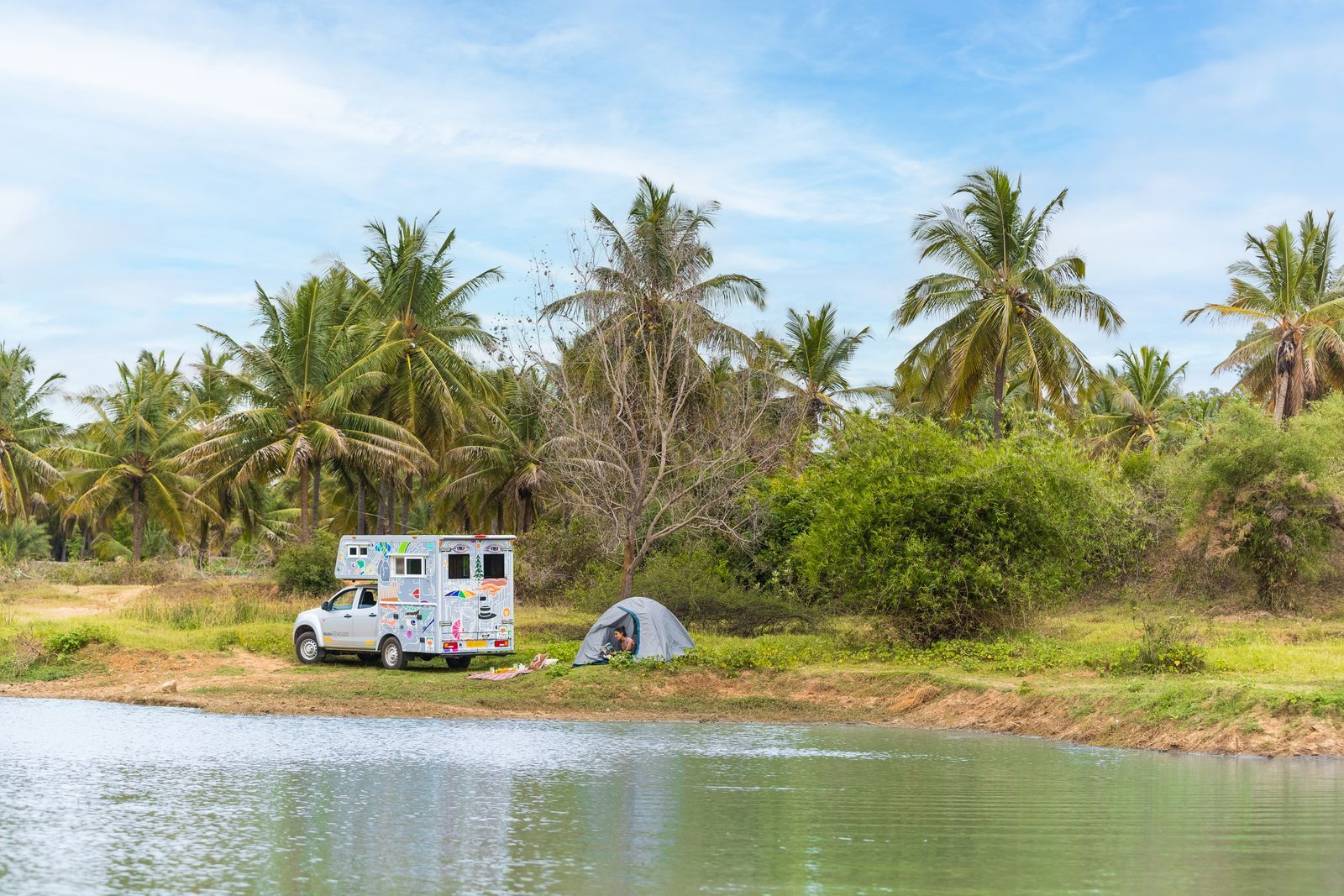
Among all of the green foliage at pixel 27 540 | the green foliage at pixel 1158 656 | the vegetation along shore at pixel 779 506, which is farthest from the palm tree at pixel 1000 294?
→ the green foliage at pixel 27 540

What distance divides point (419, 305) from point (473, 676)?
22392mm

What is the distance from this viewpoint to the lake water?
8.94m

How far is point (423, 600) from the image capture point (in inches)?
939

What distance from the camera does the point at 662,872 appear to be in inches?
357

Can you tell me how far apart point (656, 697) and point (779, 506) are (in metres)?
10.9

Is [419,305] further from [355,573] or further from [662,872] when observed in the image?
[662,872]

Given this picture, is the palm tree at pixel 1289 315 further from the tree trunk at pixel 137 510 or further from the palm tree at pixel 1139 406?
the tree trunk at pixel 137 510

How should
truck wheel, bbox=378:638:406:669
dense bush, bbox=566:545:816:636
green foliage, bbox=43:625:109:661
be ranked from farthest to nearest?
dense bush, bbox=566:545:816:636 → green foliage, bbox=43:625:109:661 → truck wheel, bbox=378:638:406:669

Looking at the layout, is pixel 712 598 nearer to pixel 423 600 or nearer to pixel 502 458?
pixel 423 600

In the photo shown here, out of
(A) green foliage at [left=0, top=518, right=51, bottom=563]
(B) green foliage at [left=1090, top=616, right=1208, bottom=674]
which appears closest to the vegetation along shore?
(B) green foliage at [left=1090, top=616, right=1208, bottom=674]

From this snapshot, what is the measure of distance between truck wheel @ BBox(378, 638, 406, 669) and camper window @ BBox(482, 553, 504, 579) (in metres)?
2.13

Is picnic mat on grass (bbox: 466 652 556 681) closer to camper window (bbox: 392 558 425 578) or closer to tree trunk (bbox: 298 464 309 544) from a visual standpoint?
camper window (bbox: 392 558 425 578)

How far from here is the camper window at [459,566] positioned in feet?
78.6

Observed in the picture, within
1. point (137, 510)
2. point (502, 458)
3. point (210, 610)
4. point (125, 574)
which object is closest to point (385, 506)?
point (502, 458)
